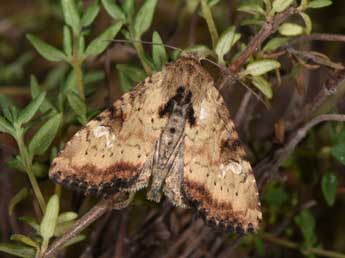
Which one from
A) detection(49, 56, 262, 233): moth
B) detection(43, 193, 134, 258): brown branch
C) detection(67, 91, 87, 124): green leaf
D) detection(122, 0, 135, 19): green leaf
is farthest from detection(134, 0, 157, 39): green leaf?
detection(43, 193, 134, 258): brown branch

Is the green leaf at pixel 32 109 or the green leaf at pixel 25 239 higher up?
the green leaf at pixel 32 109

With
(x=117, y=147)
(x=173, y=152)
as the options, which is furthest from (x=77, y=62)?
(x=173, y=152)

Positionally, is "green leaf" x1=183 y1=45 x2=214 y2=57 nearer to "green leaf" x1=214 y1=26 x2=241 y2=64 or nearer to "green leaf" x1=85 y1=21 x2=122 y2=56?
"green leaf" x1=214 y1=26 x2=241 y2=64

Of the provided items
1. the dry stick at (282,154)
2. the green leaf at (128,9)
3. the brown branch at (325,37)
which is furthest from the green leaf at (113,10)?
the dry stick at (282,154)

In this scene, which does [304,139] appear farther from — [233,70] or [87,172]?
[87,172]

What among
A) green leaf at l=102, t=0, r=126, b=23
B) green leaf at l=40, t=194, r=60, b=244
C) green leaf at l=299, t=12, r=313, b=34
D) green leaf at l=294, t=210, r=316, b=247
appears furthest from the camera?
green leaf at l=294, t=210, r=316, b=247

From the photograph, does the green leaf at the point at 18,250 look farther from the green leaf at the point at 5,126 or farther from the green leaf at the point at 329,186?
the green leaf at the point at 329,186
